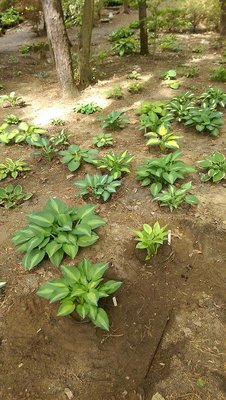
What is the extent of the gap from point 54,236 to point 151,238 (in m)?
1.13

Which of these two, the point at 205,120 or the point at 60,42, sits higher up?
the point at 60,42

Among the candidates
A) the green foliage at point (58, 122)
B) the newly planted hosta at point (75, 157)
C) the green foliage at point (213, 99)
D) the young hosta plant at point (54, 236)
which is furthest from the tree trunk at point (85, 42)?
the young hosta plant at point (54, 236)

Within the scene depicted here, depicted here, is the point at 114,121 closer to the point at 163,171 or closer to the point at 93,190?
the point at 163,171

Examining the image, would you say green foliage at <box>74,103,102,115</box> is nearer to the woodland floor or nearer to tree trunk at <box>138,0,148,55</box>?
the woodland floor

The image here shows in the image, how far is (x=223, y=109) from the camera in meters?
6.99

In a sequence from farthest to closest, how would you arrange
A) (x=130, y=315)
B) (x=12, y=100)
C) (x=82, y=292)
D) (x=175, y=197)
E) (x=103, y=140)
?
(x=12, y=100), (x=103, y=140), (x=175, y=197), (x=130, y=315), (x=82, y=292)

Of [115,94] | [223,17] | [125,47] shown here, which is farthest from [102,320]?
[223,17]

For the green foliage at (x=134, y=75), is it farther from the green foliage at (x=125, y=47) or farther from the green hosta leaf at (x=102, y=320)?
the green hosta leaf at (x=102, y=320)

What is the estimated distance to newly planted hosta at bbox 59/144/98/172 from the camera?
207 inches

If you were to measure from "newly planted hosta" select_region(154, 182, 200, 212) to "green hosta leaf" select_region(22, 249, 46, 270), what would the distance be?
1.70 meters

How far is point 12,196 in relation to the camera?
190 inches

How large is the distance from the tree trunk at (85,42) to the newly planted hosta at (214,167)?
17.5 ft

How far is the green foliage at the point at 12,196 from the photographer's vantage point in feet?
15.5

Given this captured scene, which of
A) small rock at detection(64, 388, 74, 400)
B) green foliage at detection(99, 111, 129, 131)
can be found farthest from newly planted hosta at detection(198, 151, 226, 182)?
small rock at detection(64, 388, 74, 400)
